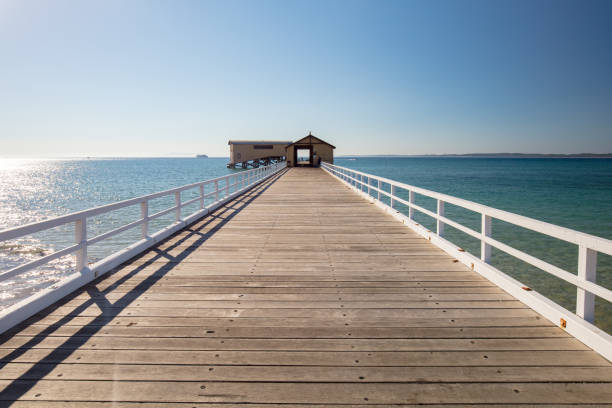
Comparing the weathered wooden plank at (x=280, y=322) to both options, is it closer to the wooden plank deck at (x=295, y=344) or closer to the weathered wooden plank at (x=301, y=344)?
the wooden plank deck at (x=295, y=344)

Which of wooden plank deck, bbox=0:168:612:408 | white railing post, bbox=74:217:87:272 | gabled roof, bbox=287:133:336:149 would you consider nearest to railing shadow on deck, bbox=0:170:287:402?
wooden plank deck, bbox=0:168:612:408

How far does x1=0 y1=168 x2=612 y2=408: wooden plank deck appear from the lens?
7.88ft

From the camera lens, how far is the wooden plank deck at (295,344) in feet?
7.88

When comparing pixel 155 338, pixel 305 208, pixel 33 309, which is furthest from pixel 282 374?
pixel 305 208

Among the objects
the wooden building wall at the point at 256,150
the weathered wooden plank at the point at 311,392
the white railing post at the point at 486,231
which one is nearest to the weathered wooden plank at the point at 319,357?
the weathered wooden plank at the point at 311,392

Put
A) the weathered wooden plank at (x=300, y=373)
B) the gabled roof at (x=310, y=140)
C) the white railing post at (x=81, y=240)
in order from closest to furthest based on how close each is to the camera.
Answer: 1. the weathered wooden plank at (x=300, y=373)
2. the white railing post at (x=81, y=240)
3. the gabled roof at (x=310, y=140)

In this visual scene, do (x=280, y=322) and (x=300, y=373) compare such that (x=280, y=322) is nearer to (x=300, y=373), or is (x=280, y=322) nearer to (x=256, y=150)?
(x=300, y=373)

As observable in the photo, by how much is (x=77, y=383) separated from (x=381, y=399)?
2083 millimetres

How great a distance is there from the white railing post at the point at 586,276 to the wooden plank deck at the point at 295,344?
26 centimetres

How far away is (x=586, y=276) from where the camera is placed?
9.66 feet

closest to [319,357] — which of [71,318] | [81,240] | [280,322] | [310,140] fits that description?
[280,322]

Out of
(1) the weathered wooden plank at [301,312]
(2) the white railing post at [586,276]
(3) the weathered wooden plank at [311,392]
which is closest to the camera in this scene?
(3) the weathered wooden plank at [311,392]

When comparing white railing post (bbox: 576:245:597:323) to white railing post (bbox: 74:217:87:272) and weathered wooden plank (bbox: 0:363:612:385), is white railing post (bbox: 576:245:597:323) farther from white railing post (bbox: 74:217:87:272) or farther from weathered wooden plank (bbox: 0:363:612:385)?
white railing post (bbox: 74:217:87:272)

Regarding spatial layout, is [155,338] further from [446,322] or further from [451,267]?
[451,267]
